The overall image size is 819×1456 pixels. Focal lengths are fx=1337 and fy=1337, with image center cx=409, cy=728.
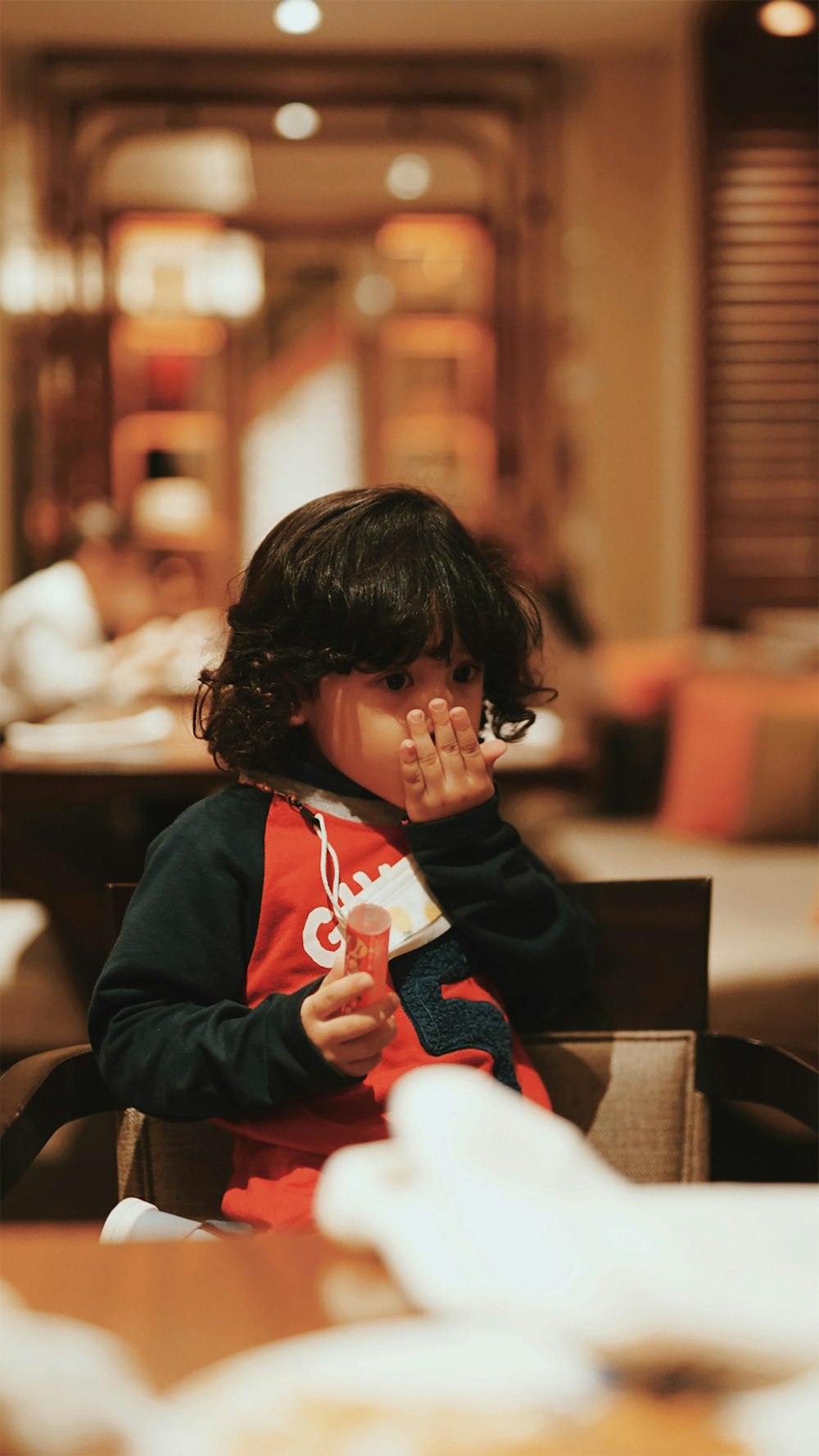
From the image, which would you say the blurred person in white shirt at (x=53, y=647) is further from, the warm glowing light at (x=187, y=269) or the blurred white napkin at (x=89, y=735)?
the warm glowing light at (x=187, y=269)

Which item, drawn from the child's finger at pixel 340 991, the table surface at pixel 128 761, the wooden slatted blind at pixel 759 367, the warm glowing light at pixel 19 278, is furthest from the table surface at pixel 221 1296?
the warm glowing light at pixel 19 278

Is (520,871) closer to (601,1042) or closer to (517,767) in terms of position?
(601,1042)

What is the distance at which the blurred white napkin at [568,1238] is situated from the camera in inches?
21.1

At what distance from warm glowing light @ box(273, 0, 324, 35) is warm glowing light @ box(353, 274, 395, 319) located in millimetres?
4233

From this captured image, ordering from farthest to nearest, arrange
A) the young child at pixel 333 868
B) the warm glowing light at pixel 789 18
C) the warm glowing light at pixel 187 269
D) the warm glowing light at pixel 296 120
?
the warm glowing light at pixel 187 269 < the warm glowing light at pixel 296 120 < the warm glowing light at pixel 789 18 < the young child at pixel 333 868

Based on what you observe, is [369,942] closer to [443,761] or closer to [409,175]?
[443,761]

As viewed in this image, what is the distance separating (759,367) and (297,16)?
10.9ft

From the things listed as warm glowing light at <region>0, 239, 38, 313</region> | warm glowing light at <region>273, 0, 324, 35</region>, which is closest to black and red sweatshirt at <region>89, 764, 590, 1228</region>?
warm glowing light at <region>273, 0, 324, 35</region>

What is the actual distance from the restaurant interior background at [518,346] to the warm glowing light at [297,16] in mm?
1465

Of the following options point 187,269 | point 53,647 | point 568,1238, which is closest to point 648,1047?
point 568,1238

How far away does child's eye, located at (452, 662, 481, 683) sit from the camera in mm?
983

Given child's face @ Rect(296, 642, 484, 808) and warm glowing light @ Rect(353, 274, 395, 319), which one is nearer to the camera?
child's face @ Rect(296, 642, 484, 808)

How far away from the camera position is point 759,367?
435 centimetres

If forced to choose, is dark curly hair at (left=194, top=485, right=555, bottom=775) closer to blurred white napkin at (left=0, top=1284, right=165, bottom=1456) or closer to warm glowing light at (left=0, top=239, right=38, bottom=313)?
blurred white napkin at (left=0, top=1284, right=165, bottom=1456)
